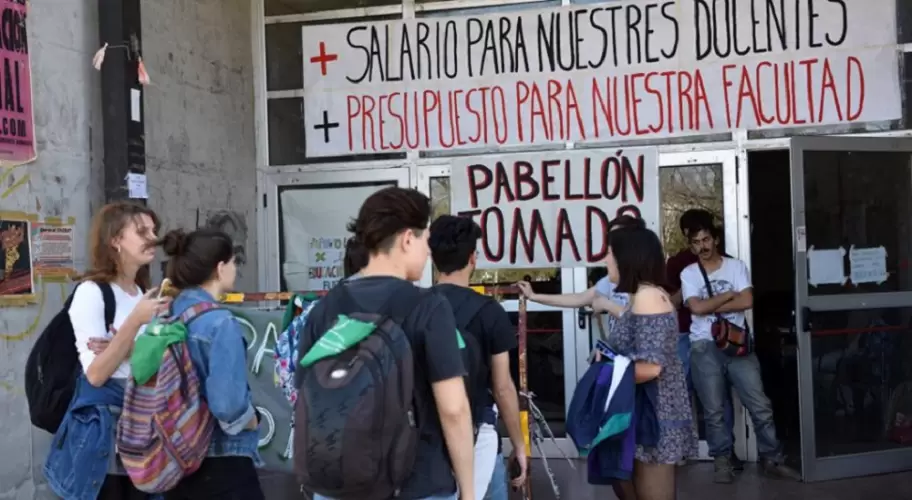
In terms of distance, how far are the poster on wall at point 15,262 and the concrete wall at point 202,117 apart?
1.37 m

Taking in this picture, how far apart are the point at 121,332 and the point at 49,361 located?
0.45m

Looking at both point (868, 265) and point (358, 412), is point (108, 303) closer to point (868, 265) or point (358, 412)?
point (358, 412)

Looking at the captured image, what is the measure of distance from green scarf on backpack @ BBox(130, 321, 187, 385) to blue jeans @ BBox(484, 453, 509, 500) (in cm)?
132

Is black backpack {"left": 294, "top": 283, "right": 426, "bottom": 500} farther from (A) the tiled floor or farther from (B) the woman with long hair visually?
(A) the tiled floor

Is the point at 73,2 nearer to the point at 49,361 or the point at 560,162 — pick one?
the point at 49,361

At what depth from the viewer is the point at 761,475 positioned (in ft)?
22.0

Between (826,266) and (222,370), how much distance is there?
4.82 metres

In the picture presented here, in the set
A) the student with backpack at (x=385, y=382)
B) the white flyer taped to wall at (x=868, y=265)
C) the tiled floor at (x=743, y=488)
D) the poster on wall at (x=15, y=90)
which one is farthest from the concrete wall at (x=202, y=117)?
the white flyer taped to wall at (x=868, y=265)

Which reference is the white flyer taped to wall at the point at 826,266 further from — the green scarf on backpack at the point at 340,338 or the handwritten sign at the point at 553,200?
the green scarf on backpack at the point at 340,338

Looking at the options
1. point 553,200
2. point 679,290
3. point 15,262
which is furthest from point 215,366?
point 679,290

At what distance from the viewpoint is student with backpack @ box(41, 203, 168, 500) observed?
3.58 meters

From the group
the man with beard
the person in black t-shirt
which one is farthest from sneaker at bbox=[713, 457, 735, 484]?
the person in black t-shirt

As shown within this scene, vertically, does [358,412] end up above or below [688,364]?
above

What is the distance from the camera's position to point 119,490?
12.1ft
